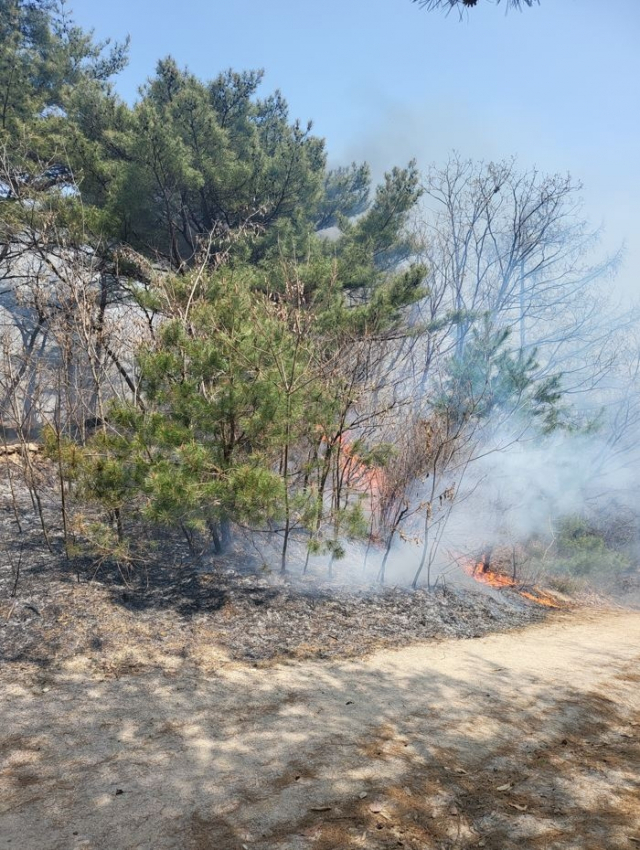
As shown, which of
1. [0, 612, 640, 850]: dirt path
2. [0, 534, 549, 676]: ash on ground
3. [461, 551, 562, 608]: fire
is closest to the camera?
[0, 612, 640, 850]: dirt path

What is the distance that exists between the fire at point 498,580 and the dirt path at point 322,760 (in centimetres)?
557

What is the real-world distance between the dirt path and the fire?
18.3 feet

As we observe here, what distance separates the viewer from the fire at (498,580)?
11302mm

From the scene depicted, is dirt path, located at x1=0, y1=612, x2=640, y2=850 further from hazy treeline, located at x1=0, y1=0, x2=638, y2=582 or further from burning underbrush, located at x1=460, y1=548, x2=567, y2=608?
burning underbrush, located at x1=460, y1=548, x2=567, y2=608

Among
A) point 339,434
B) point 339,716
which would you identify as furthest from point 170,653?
point 339,434

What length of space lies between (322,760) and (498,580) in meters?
8.82

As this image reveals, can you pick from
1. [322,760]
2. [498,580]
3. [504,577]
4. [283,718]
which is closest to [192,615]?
[283,718]

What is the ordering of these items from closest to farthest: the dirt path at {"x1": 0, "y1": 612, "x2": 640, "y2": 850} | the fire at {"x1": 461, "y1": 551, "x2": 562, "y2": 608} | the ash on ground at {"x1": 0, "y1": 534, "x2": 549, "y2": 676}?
the dirt path at {"x1": 0, "y1": 612, "x2": 640, "y2": 850} → the ash on ground at {"x1": 0, "y1": 534, "x2": 549, "y2": 676} → the fire at {"x1": 461, "y1": 551, "x2": 562, "y2": 608}

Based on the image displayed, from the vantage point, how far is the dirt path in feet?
9.89

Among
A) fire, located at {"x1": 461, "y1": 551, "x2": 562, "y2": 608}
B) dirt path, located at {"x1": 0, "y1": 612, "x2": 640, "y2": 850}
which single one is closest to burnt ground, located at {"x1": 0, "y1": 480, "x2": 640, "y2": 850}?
dirt path, located at {"x1": 0, "y1": 612, "x2": 640, "y2": 850}

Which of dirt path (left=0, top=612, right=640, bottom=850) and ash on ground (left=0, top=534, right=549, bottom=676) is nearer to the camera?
dirt path (left=0, top=612, right=640, bottom=850)

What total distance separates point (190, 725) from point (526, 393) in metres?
8.86

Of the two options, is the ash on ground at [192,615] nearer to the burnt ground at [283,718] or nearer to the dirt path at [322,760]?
the burnt ground at [283,718]

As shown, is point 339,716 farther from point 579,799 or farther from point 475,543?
point 475,543
